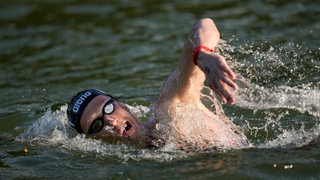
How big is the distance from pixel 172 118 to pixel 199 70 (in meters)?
0.51

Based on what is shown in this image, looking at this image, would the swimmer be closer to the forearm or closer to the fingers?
the forearm

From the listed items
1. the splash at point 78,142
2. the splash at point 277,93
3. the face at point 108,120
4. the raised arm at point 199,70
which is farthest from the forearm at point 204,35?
the splash at point 78,142

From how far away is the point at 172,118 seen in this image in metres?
6.24

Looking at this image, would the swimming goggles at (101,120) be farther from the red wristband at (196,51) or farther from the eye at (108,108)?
the red wristband at (196,51)

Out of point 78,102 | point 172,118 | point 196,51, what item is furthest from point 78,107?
point 196,51

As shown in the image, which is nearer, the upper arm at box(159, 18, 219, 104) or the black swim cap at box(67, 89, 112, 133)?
the upper arm at box(159, 18, 219, 104)

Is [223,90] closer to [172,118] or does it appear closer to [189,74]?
[189,74]

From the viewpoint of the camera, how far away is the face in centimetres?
642

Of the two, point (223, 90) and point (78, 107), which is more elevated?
point (223, 90)

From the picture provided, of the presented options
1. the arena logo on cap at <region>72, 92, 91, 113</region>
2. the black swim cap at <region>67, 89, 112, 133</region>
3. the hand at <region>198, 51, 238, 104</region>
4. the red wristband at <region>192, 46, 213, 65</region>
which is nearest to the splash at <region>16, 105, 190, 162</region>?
the black swim cap at <region>67, 89, 112, 133</region>

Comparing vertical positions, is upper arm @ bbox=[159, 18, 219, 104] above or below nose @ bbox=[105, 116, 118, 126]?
above

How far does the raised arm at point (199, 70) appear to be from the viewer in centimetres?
513

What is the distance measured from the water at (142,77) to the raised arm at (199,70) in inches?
20.1

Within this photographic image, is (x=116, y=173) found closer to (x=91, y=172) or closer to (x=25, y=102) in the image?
(x=91, y=172)
